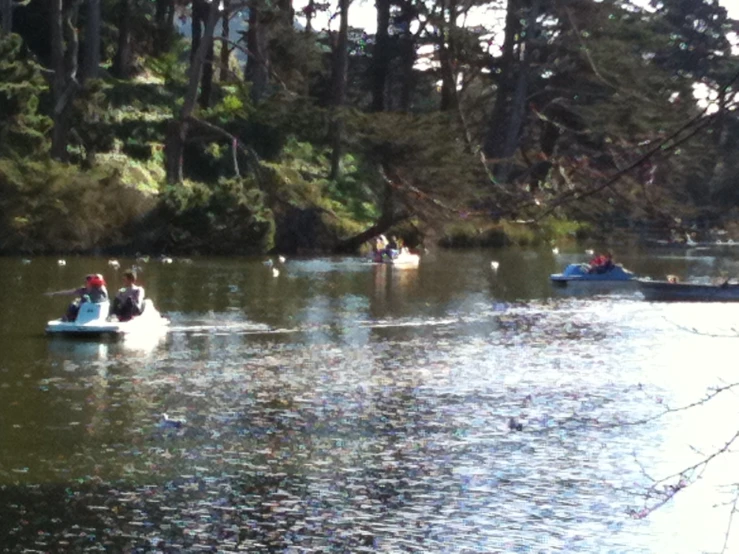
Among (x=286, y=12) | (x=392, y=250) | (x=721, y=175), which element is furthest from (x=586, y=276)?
(x=721, y=175)

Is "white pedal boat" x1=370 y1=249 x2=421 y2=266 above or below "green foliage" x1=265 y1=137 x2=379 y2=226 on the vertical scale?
below

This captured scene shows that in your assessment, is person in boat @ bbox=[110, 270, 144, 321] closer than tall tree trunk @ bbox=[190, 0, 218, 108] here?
Yes

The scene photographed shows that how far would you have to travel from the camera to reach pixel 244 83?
212ft

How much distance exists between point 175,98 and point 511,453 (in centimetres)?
4457

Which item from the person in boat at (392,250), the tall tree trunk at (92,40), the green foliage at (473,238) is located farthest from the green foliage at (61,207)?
the green foliage at (473,238)

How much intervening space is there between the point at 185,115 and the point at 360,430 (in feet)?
112

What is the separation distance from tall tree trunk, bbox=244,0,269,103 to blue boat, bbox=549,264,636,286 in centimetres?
1503

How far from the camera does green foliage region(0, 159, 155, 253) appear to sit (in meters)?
46.5

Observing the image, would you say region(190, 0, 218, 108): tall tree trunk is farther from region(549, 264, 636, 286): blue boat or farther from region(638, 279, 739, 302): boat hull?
region(638, 279, 739, 302): boat hull

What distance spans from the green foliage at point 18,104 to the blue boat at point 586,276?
18233 mm

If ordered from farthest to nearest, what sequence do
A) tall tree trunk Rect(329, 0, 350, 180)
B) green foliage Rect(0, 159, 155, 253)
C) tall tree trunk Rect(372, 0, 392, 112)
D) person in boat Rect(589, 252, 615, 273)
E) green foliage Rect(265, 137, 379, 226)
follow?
tall tree trunk Rect(372, 0, 392, 112)
tall tree trunk Rect(329, 0, 350, 180)
green foliage Rect(265, 137, 379, 226)
green foliage Rect(0, 159, 155, 253)
person in boat Rect(589, 252, 615, 273)

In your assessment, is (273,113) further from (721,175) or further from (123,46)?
(721,175)

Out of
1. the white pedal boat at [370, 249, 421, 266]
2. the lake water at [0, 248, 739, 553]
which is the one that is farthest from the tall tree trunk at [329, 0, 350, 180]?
the lake water at [0, 248, 739, 553]

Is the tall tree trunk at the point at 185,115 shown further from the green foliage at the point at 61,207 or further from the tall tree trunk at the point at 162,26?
the tall tree trunk at the point at 162,26
